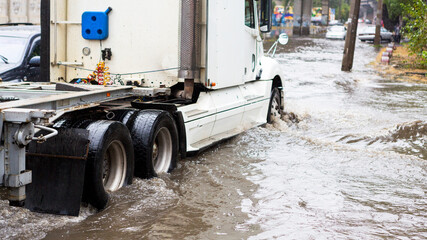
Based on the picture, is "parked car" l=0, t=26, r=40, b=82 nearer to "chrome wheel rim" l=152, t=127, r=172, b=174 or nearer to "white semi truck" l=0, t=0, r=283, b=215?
"white semi truck" l=0, t=0, r=283, b=215

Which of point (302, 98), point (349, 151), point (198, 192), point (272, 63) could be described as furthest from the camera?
point (302, 98)

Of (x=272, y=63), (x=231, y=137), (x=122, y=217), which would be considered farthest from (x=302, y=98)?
(x=122, y=217)

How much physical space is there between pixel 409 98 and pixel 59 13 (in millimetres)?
11509

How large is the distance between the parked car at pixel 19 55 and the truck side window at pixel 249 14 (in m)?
3.72

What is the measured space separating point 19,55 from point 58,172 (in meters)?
6.92

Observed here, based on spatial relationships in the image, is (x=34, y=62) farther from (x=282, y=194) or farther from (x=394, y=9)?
(x=394, y=9)

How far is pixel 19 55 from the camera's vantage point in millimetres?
11781

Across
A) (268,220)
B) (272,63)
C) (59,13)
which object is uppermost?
(59,13)

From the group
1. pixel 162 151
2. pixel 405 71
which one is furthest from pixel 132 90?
pixel 405 71

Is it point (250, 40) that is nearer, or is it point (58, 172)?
point (58, 172)

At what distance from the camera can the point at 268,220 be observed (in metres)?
6.10

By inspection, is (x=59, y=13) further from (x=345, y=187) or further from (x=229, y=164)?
(x=345, y=187)

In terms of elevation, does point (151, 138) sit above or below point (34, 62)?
below

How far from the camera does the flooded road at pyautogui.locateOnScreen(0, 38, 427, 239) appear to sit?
5.68 metres
